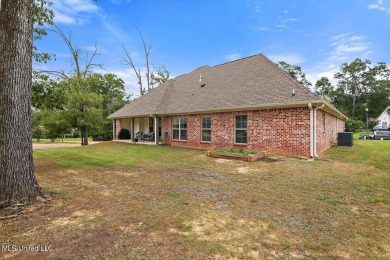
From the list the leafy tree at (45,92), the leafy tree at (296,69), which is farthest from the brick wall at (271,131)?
the leafy tree at (296,69)

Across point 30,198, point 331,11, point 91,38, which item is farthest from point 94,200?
point 91,38

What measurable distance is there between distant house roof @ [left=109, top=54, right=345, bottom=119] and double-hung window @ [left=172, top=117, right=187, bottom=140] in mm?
661

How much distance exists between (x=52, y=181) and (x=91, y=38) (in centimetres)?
1955

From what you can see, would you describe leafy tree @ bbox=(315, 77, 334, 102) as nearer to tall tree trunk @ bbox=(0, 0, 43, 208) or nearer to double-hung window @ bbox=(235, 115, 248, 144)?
double-hung window @ bbox=(235, 115, 248, 144)

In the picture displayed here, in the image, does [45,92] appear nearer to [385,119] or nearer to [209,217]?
[209,217]

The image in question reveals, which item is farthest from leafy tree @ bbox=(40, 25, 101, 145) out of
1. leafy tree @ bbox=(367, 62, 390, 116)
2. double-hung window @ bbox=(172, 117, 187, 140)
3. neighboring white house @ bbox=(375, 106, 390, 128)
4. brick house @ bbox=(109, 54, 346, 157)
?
leafy tree @ bbox=(367, 62, 390, 116)

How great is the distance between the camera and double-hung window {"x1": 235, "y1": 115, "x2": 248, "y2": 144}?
1145 centimetres

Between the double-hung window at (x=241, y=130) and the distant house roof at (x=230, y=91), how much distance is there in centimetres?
68

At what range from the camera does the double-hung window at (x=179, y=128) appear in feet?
48.9

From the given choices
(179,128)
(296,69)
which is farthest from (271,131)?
(296,69)

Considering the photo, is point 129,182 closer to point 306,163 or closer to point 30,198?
point 30,198

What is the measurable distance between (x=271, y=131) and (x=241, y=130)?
176 centimetres

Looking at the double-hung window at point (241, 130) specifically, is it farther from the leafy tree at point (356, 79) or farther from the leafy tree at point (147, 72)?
the leafy tree at point (356, 79)

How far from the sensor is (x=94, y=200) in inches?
175
